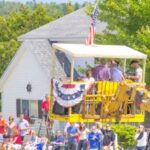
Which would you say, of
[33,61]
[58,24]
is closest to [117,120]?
[33,61]

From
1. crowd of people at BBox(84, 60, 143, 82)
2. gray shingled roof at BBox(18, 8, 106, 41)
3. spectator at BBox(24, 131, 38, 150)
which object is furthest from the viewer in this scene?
gray shingled roof at BBox(18, 8, 106, 41)

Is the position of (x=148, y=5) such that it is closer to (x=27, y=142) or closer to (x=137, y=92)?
(x=27, y=142)

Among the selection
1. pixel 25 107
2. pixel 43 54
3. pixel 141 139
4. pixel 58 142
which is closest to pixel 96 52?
pixel 58 142

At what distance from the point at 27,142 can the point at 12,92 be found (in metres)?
15.5

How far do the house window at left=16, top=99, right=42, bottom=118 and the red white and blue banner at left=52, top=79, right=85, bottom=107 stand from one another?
19839mm

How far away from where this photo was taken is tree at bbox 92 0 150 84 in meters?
32.4

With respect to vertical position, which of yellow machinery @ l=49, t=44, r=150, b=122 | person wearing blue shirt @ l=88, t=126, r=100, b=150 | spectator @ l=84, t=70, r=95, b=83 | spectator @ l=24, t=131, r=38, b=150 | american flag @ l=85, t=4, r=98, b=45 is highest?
american flag @ l=85, t=4, r=98, b=45

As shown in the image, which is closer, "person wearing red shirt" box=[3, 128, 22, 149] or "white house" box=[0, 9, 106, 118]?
"person wearing red shirt" box=[3, 128, 22, 149]

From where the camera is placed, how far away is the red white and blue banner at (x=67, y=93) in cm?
1878

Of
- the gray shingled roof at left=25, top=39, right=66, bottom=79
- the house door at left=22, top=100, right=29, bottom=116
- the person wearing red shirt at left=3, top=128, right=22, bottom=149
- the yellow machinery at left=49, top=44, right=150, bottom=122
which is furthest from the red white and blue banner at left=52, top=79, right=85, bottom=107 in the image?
the house door at left=22, top=100, right=29, bottom=116

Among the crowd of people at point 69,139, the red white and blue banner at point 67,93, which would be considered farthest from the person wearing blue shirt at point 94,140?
the red white and blue banner at point 67,93

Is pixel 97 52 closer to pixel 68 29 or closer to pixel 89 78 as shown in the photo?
pixel 89 78

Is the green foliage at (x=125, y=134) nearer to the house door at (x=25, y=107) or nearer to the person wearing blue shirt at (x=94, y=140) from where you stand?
the person wearing blue shirt at (x=94, y=140)

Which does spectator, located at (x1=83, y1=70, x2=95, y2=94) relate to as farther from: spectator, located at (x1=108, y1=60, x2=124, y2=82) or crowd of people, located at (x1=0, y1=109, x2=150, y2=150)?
crowd of people, located at (x1=0, y1=109, x2=150, y2=150)
